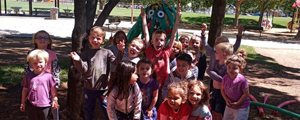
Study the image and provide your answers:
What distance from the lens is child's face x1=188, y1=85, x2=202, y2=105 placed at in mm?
2971

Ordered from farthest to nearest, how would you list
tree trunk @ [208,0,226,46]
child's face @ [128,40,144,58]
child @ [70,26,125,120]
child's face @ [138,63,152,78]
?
tree trunk @ [208,0,226,46]
child's face @ [128,40,144,58]
child @ [70,26,125,120]
child's face @ [138,63,152,78]

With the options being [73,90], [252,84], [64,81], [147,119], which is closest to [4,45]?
[64,81]

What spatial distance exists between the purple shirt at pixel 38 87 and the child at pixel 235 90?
1.98 metres

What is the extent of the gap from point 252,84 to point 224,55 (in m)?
4.17

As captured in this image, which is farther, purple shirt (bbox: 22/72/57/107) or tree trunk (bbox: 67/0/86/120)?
tree trunk (bbox: 67/0/86/120)

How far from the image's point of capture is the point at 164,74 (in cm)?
370

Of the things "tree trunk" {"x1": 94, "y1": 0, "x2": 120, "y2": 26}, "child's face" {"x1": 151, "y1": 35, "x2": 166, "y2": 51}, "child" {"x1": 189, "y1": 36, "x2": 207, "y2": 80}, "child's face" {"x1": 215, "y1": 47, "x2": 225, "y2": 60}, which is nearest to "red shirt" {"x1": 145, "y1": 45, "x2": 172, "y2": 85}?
"child's face" {"x1": 151, "y1": 35, "x2": 166, "y2": 51}

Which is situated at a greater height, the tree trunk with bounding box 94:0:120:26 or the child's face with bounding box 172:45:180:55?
the tree trunk with bounding box 94:0:120:26

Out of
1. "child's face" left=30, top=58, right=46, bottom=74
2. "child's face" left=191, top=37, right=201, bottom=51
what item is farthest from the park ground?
"child's face" left=191, top=37, right=201, bottom=51

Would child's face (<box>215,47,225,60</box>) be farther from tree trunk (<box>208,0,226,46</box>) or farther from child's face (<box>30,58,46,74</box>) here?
tree trunk (<box>208,0,226,46</box>)

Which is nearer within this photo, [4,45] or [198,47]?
[198,47]

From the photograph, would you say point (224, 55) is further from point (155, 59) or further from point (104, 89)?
point (104, 89)

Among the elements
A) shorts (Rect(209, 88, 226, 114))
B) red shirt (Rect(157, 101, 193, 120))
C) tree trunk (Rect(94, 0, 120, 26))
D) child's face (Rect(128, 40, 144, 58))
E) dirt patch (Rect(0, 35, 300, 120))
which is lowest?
dirt patch (Rect(0, 35, 300, 120))

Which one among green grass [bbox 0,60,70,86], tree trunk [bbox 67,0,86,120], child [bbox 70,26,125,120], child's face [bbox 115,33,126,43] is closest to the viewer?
child [bbox 70,26,125,120]
